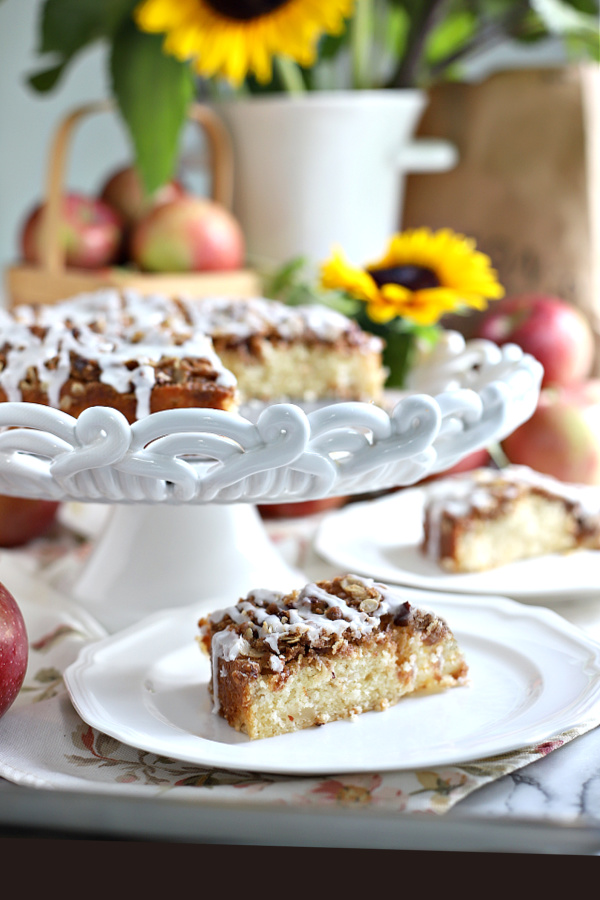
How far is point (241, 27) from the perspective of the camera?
129cm

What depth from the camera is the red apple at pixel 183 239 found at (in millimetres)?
1442

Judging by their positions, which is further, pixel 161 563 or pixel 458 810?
pixel 161 563

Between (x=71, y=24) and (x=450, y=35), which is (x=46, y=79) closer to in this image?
(x=71, y=24)

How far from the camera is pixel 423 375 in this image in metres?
1.07

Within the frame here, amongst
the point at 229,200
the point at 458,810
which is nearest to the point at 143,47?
the point at 229,200

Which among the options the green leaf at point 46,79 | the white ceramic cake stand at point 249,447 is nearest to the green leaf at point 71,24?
the green leaf at point 46,79

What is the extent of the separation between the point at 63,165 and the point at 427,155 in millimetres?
664

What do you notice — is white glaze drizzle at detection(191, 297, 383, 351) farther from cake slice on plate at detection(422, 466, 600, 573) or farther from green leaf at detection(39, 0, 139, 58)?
green leaf at detection(39, 0, 139, 58)

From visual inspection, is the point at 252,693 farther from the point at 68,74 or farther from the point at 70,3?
the point at 68,74

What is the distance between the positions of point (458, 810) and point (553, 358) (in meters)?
1.00

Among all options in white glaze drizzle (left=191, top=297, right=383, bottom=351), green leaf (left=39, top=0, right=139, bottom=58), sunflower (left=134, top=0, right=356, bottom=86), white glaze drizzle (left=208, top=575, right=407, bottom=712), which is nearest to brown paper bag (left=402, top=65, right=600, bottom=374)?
sunflower (left=134, top=0, right=356, bottom=86)

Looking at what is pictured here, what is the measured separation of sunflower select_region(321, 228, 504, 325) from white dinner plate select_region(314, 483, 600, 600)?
253 millimetres

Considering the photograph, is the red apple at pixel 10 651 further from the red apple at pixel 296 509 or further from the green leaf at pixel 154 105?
the green leaf at pixel 154 105

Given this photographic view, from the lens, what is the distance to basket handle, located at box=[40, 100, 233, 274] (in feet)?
4.69
